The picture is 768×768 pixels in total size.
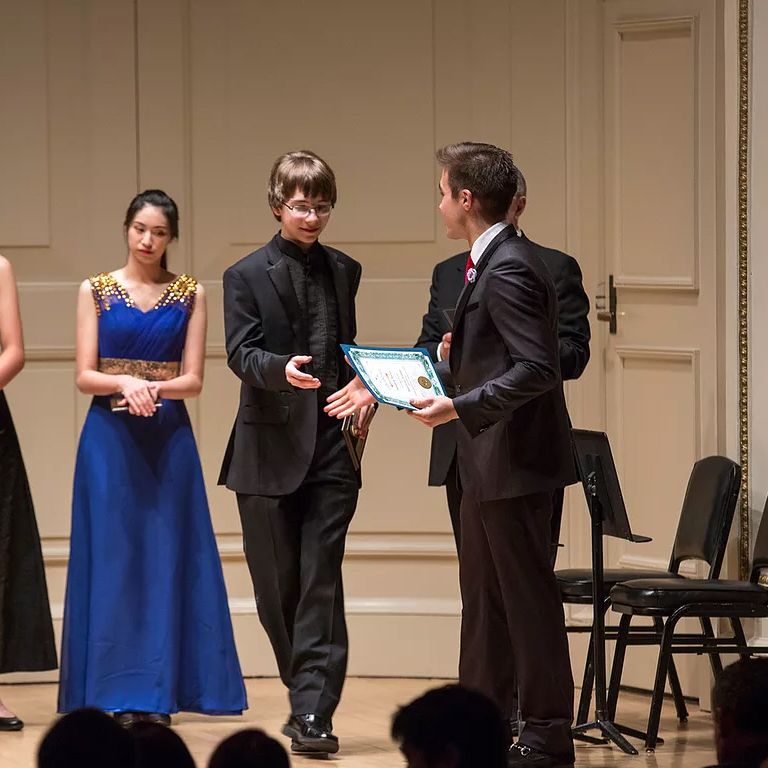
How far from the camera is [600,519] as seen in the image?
455cm

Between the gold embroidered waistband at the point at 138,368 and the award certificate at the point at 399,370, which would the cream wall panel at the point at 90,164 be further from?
the award certificate at the point at 399,370

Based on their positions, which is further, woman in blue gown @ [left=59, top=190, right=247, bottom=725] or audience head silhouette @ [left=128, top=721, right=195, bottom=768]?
woman in blue gown @ [left=59, top=190, right=247, bottom=725]

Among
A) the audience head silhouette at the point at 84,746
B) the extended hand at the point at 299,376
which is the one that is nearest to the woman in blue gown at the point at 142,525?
the extended hand at the point at 299,376

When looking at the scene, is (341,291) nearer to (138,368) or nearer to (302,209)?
(302,209)

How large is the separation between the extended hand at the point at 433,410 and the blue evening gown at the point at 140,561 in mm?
1316

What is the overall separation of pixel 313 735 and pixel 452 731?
235cm

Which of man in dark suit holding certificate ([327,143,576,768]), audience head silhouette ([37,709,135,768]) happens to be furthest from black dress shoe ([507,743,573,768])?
audience head silhouette ([37,709,135,768])

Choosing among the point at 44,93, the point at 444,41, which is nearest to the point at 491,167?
the point at 444,41

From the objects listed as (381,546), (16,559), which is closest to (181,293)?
(16,559)

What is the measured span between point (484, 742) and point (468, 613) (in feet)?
6.54

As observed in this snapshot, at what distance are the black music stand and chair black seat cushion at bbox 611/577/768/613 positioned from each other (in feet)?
0.28

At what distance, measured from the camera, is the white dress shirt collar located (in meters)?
3.96

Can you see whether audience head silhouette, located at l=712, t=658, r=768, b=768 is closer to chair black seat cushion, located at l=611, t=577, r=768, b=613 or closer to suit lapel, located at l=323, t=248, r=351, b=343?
chair black seat cushion, located at l=611, t=577, r=768, b=613

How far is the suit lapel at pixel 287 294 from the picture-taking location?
4547mm
